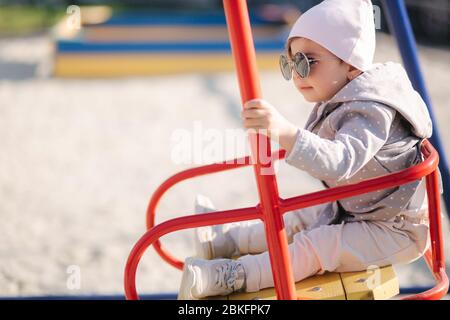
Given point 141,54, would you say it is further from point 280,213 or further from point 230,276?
point 280,213

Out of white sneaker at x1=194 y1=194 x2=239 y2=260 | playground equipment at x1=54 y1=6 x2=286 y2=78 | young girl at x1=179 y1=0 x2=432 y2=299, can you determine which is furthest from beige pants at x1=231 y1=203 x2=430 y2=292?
playground equipment at x1=54 y1=6 x2=286 y2=78

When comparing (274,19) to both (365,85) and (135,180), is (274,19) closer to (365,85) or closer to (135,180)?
(135,180)

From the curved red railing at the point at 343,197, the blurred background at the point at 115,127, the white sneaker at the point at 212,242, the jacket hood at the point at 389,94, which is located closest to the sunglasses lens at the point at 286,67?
the jacket hood at the point at 389,94

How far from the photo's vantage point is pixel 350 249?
148 centimetres

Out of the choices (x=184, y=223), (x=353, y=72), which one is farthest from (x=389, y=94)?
(x=184, y=223)

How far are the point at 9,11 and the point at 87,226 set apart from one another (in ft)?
21.8

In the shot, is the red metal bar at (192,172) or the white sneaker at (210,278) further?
the red metal bar at (192,172)

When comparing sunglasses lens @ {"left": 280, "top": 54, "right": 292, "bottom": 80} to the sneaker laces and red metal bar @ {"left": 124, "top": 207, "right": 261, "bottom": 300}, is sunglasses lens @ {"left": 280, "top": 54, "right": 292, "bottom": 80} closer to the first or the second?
red metal bar @ {"left": 124, "top": 207, "right": 261, "bottom": 300}

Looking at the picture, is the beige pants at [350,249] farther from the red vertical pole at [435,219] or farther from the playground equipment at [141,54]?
the playground equipment at [141,54]

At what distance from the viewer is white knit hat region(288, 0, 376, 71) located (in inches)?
54.5

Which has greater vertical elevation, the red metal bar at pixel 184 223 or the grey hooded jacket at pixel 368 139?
the grey hooded jacket at pixel 368 139

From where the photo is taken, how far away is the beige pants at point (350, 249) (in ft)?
4.87

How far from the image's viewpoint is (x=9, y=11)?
29.0 ft

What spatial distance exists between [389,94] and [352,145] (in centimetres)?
16
